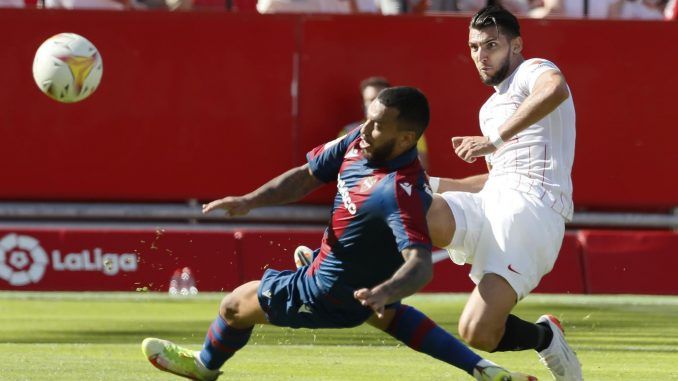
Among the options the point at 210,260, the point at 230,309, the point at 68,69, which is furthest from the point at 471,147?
the point at 210,260

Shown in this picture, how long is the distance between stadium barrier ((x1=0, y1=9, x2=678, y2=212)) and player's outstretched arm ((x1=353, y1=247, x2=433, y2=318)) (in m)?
8.03

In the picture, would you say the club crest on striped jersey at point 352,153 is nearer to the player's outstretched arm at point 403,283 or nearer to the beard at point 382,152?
the beard at point 382,152

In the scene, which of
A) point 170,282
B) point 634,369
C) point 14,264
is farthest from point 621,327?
point 14,264

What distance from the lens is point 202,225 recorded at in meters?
14.7

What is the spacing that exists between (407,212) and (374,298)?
1.66 feet

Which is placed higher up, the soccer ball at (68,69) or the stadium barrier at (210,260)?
the soccer ball at (68,69)

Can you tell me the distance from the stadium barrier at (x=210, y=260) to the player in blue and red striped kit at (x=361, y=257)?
674 cm

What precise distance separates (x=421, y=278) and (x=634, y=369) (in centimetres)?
273

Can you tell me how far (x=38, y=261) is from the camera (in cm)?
1430

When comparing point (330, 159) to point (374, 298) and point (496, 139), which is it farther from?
point (374, 298)

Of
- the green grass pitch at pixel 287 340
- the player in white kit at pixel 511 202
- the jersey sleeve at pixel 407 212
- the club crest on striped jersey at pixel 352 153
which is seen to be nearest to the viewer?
the jersey sleeve at pixel 407 212

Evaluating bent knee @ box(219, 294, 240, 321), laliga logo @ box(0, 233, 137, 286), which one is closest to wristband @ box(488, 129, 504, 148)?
bent knee @ box(219, 294, 240, 321)

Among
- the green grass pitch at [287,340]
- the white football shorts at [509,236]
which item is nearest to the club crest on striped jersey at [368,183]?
the white football shorts at [509,236]

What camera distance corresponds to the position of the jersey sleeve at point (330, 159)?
7.31 meters
